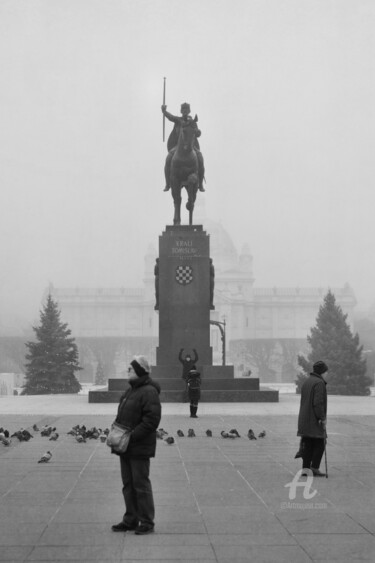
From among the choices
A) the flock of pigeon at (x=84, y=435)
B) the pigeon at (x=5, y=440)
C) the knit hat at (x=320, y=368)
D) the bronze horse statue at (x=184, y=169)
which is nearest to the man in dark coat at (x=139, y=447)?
the knit hat at (x=320, y=368)

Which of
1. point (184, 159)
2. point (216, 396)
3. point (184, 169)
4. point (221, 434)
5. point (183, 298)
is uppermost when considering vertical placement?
point (184, 159)

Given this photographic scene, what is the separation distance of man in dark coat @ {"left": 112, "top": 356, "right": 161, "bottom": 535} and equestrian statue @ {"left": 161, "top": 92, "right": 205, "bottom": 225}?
65.1 ft

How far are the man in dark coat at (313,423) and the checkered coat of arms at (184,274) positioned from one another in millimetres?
15277

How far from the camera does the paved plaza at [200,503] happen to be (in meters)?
6.32

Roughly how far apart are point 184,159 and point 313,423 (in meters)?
18.0

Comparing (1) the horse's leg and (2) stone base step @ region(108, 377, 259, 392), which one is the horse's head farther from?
(2) stone base step @ region(108, 377, 259, 392)

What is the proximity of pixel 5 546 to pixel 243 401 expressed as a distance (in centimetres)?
1819

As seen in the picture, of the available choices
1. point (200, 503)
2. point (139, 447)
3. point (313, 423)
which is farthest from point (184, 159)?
point (139, 447)

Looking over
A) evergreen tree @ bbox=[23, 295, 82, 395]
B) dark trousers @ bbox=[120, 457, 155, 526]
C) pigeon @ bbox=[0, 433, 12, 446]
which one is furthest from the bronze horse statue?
evergreen tree @ bbox=[23, 295, 82, 395]

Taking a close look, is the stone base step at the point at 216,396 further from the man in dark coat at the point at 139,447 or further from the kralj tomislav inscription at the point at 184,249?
the man in dark coat at the point at 139,447

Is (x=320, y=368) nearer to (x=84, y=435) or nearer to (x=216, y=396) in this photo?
(x=84, y=435)

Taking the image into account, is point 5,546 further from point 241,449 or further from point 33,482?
point 241,449

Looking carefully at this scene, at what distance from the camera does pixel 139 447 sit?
23.1 ft

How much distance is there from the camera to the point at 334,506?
8.04 m
